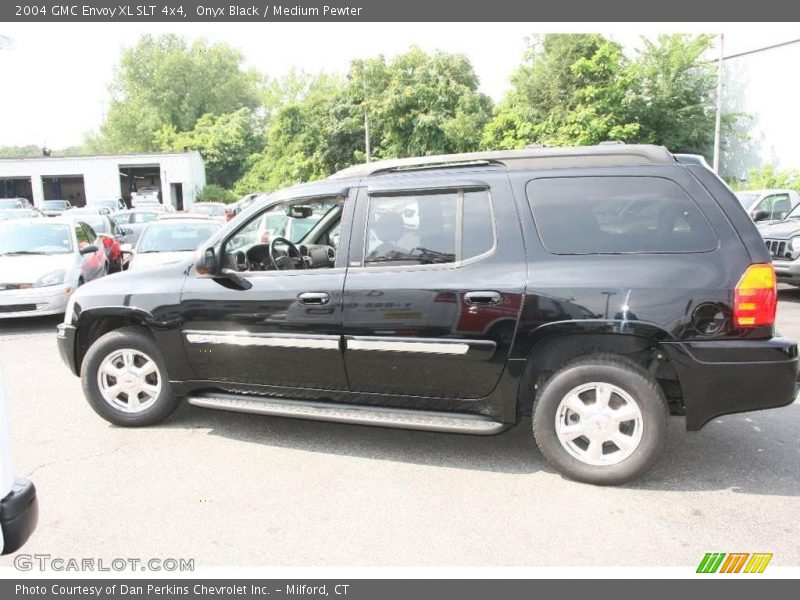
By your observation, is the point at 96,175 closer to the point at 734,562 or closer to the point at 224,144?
the point at 224,144

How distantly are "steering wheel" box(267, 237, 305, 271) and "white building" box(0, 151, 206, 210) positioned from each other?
1623 inches

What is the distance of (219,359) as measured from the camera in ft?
14.7

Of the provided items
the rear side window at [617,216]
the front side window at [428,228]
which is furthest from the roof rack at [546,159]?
the front side window at [428,228]

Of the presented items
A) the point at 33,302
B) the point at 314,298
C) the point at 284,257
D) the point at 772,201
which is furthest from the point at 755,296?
the point at 772,201

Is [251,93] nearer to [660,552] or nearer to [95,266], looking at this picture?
[95,266]

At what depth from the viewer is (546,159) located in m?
4.00

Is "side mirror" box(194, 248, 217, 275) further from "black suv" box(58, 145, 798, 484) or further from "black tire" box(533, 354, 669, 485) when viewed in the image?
"black tire" box(533, 354, 669, 485)

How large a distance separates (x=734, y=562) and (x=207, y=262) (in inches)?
141

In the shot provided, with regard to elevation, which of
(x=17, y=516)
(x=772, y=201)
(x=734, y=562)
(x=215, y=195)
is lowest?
(x=734, y=562)

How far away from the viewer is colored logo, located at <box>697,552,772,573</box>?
9.83ft

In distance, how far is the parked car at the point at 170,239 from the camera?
980 cm

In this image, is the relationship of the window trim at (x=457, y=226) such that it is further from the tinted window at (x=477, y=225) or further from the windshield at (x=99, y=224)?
the windshield at (x=99, y=224)

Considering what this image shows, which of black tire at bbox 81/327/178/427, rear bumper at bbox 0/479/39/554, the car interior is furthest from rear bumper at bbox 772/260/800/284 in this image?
rear bumper at bbox 0/479/39/554

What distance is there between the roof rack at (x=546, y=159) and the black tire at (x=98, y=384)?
77.1 inches
